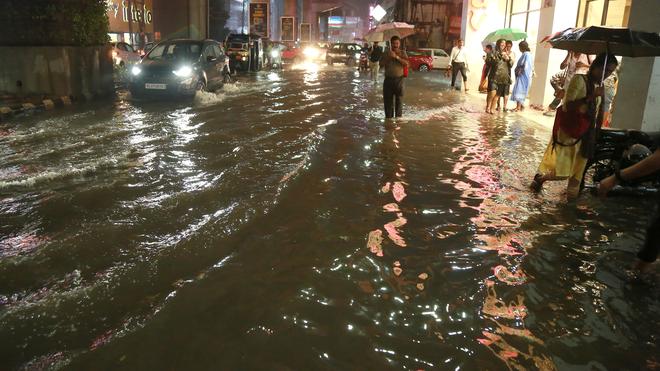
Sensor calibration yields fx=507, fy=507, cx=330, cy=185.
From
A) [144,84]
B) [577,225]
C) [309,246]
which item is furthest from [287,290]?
[144,84]

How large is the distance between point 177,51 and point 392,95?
7.88 m

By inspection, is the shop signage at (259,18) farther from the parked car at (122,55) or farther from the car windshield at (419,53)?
the parked car at (122,55)

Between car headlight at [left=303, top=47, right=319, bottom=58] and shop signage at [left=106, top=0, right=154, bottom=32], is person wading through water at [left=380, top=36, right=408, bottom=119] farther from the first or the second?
car headlight at [left=303, top=47, right=319, bottom=58]

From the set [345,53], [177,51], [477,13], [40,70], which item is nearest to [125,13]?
[345,53]

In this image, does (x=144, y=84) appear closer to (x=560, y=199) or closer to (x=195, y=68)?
(x=195, y=68)

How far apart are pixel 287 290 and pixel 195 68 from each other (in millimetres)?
12570

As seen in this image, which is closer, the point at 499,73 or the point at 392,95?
the point at 392,95

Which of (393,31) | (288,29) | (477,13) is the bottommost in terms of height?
(393,31)

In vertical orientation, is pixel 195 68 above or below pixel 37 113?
above

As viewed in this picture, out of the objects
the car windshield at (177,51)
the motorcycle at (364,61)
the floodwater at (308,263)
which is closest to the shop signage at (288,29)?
the motorcycle at (364,61)

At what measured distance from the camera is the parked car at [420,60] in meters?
32.6

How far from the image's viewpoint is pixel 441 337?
3365 millimetres

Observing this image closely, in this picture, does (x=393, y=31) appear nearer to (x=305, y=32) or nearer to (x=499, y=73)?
(x=499, y=73)

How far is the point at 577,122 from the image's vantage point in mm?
5781
